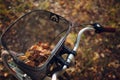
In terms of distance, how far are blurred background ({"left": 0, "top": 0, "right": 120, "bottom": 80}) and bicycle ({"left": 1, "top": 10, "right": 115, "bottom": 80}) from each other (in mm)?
1051

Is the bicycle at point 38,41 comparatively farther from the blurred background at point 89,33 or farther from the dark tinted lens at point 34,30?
the blurred background at point 89,33

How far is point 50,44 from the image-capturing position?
2885 mm

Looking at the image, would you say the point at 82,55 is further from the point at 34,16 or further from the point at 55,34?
the point at 34,16

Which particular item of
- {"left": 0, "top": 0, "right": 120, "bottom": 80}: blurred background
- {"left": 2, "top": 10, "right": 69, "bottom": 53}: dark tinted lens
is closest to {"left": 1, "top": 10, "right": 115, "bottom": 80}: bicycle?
{"left": 2, "top": 10, "right": 69, "bottom": 53}: dark tinted lens

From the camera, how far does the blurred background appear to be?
3.95 meters

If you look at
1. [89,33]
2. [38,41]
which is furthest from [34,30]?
[89,33]

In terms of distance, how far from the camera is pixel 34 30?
9.70 ft

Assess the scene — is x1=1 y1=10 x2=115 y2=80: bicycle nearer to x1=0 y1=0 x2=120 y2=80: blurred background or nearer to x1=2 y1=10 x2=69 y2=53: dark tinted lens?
x1=2 y1=10 x2=69 y2=53: dark tinted lens

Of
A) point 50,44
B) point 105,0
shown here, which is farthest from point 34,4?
point 50,44

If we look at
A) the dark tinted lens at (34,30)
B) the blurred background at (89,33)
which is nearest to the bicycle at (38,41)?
the dark tinted lens at (34,30)

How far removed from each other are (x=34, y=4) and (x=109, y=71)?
5.67ft

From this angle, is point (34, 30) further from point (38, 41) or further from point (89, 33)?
point (89, 33)

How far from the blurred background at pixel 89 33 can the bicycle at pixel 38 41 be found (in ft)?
3.45

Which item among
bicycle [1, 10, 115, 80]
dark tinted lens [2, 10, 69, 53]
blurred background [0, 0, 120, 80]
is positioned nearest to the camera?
bicycle [1, 10, 115, 80]
